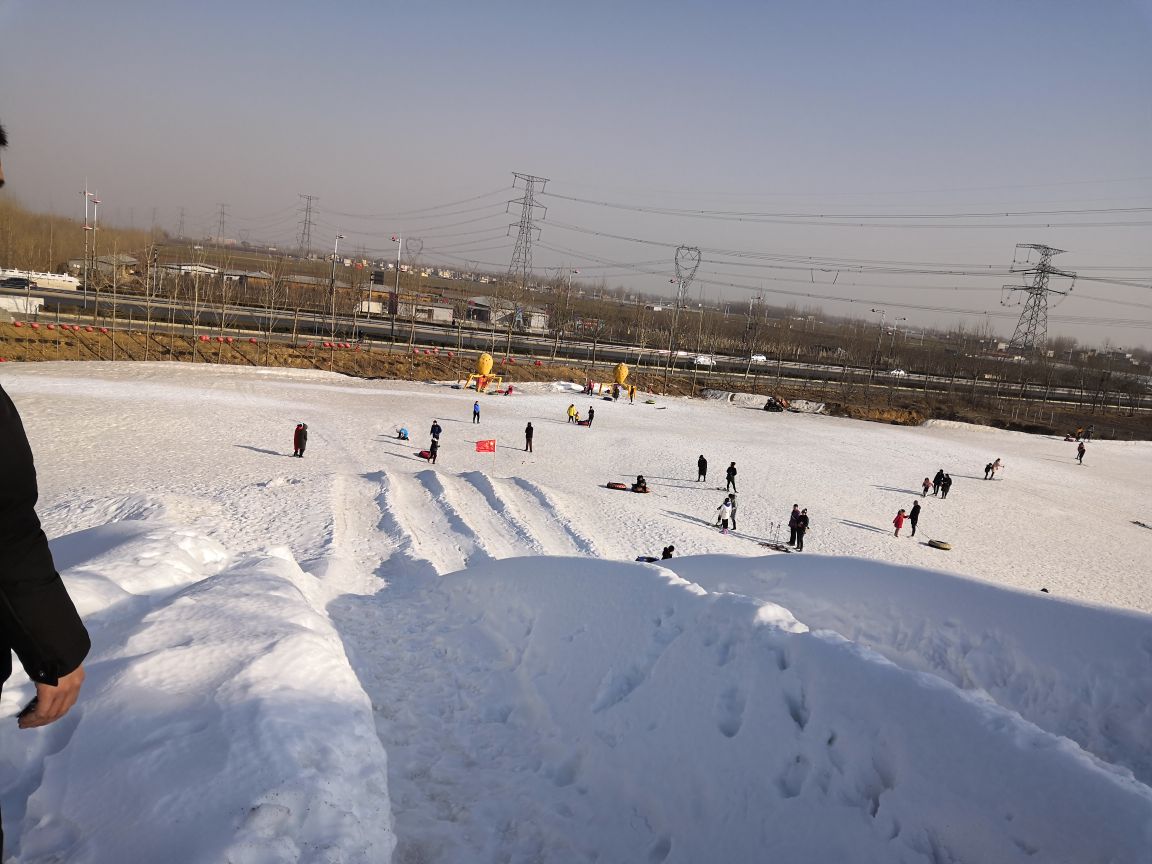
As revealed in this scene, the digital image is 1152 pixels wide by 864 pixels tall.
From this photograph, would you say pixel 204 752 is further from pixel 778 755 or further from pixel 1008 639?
pixel 1008 639

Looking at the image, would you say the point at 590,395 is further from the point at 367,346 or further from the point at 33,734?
the point at 33,734

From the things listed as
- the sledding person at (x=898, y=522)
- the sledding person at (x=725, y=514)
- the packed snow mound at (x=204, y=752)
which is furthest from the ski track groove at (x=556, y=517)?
the sledding person at (x=898, y=522)

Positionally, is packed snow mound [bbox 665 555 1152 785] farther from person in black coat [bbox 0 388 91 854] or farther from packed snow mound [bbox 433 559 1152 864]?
person in black coat [bbox 0 388 91 854]

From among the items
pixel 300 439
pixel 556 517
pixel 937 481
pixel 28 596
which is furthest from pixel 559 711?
pixel 937 481

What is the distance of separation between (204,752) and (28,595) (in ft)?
9.10

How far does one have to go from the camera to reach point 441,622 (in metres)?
10.2

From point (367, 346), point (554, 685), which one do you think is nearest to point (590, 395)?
point (367, 346)

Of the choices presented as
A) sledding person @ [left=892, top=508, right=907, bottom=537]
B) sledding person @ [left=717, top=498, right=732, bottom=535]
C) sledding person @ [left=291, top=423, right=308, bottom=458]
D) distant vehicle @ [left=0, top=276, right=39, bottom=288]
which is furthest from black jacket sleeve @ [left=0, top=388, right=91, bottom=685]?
distant vehicle @ [left=0, top=276, right=39, bottom=288]

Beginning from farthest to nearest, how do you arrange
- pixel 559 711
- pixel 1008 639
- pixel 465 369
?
pixel 465 369 → pixel 1008 639 → pixel 559 711

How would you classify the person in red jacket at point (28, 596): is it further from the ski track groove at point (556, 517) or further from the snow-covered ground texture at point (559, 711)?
the ski track groove at point (556, 517)

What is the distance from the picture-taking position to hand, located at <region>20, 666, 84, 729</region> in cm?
254

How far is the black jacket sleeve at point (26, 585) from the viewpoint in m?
2.30

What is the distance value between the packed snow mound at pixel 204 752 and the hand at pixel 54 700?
1.70 m

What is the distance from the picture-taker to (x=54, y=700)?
259 cm
